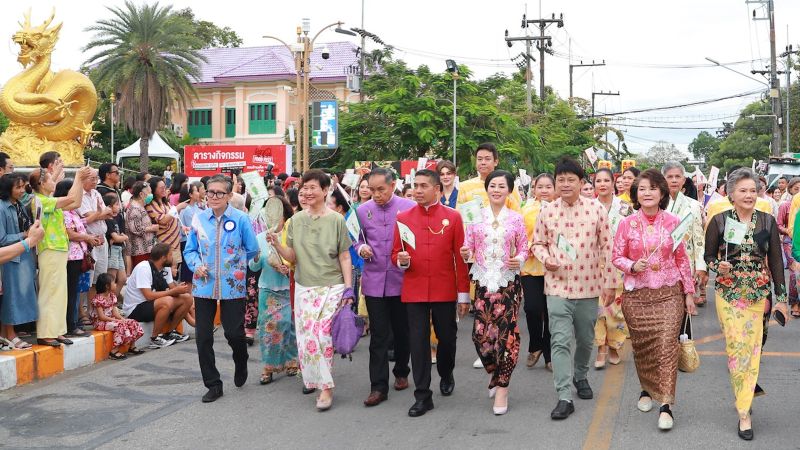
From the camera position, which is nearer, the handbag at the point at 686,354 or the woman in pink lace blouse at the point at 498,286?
the handbag at the point at 686,354

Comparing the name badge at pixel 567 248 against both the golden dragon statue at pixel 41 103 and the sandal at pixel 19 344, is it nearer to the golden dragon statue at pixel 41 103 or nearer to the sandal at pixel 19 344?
the sandal at pixel 19 344

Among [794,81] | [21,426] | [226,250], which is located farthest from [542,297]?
[794,81]

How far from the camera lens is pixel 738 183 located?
6.10 meters

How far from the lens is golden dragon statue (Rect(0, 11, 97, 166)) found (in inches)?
574

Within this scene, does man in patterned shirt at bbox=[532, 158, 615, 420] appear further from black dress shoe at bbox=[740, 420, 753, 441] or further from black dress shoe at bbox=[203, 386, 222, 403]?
black dress shoe at bbox=[203, 386, 222, 403]

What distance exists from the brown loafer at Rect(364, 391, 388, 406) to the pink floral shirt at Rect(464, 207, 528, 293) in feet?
4.07

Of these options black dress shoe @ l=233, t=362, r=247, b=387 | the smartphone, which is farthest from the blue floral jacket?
the smartphone

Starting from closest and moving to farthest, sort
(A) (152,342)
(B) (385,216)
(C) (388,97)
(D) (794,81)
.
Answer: (B) (385,216) → (A) (152,342) → (C) (388,97) → (D) (794,81)

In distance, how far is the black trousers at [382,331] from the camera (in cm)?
700

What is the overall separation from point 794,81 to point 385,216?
6417 cm

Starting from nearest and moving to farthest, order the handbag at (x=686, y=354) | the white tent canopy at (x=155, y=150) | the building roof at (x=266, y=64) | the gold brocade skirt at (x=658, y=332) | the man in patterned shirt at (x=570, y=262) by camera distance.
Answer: the gold brocade skirt at (x=658, y=332) < the handbag at (x=686, y=354) < the man in patterned shirt at (x=570, y=262) < the white tent canopy at (x=155, y=150) < the building roof at (x=266, y=64)

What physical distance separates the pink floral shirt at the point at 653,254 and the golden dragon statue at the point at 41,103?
11.2 metres

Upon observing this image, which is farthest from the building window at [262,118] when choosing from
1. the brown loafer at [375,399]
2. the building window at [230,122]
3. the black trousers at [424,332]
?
the black trousers at [424,332]

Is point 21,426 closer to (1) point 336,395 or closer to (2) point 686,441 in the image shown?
(1) point 336,395
